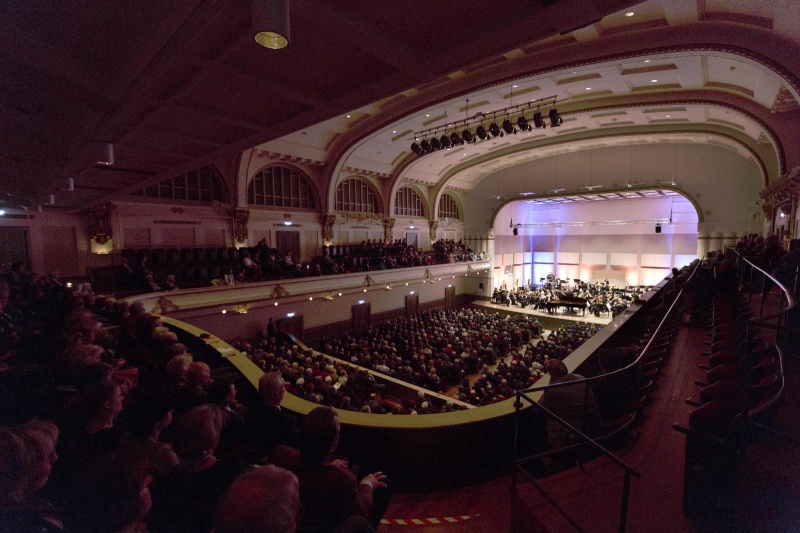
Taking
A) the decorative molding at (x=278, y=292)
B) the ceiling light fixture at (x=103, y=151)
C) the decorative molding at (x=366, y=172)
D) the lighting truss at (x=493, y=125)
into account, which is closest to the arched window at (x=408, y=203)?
the decorative molding at (x=366, y=172)

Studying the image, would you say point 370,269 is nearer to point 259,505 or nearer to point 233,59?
point 233,59

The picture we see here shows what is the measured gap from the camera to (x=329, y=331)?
15297mm

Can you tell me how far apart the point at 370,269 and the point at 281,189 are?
516 cm

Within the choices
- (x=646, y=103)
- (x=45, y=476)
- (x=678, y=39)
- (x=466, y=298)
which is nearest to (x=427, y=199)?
(x=466, y=298)

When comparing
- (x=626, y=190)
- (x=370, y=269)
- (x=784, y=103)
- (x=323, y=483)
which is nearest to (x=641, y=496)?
(x=323, y=483)

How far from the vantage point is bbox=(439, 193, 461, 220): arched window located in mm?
24062

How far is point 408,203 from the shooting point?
21.6 m

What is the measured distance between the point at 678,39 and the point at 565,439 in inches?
355

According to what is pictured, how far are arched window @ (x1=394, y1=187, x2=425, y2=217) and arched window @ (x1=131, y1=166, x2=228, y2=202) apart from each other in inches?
378

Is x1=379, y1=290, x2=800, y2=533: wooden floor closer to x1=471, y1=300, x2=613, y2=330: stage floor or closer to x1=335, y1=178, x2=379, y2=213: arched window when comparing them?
x1=335, y1=178, x2=379, y2=213: arched window

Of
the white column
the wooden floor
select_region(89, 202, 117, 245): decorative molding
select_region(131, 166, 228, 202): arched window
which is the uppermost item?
select_region(131, 166, 228, 202): arched window

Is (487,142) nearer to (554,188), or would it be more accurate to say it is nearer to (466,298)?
(554,188)

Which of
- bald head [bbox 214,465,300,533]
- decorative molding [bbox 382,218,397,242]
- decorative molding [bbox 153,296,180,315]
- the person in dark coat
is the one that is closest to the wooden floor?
the person in dark coat

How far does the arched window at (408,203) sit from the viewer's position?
20.9 meters
